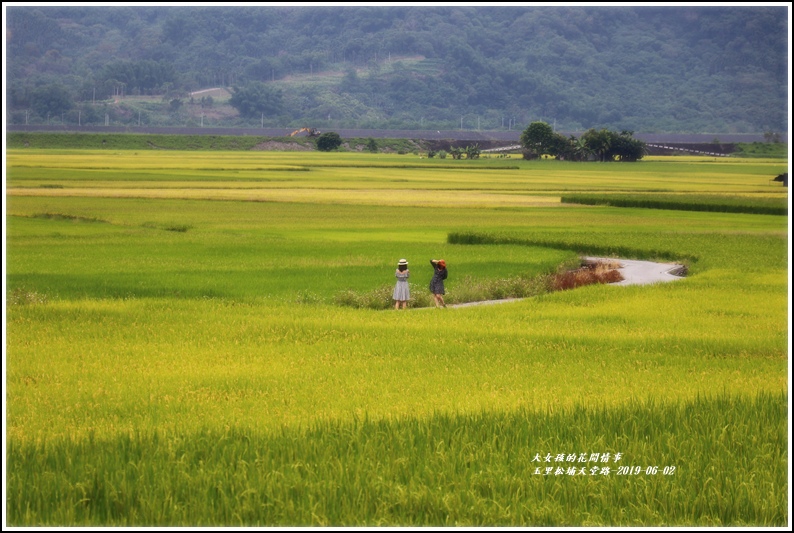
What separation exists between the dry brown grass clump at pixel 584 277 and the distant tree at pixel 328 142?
9456cm

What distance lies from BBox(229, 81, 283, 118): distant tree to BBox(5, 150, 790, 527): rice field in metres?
157

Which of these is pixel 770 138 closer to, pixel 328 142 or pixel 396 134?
pixel 396 134

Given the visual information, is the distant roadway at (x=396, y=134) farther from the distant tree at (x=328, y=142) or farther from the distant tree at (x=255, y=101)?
the distant tree at (x=255, y=101)

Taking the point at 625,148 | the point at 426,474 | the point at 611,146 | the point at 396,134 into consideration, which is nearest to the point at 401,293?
the point at 426,474

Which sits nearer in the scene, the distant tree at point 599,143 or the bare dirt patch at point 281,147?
the distant tree at point 599,143

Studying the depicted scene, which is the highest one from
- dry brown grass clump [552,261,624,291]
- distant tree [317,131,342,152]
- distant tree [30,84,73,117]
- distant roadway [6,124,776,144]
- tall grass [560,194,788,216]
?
distant tree [30,84,73,117]

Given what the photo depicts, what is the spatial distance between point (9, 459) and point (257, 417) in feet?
7.55

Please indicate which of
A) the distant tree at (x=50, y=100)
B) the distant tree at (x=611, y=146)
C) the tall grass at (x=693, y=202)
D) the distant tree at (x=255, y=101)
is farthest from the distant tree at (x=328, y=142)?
the tall grass at (x=693, y=202)

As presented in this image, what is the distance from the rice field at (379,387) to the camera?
21.7 ft

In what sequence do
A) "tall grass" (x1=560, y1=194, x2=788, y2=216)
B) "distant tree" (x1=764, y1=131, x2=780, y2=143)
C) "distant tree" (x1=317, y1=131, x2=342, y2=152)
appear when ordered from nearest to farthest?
"tall grass" (x1=560, y1=194, x2=788, y2=216)
"distant tree" (x1=317, y1=131, x2=342, y2=152)
"distant tree" (x1=764, y1=131, x2=780, y2=143)

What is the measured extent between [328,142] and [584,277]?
96380 mm

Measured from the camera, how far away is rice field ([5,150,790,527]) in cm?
662

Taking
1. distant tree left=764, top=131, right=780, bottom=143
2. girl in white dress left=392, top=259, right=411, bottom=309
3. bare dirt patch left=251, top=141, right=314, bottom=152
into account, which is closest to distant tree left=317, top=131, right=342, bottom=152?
bare dirt patch left=251, top=141, right=314, bottom=152

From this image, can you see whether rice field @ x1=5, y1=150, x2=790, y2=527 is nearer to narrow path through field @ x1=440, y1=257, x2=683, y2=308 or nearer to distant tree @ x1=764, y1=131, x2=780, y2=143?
narrow path through field @ x1=440, y1=257, x2=683, y2=308
